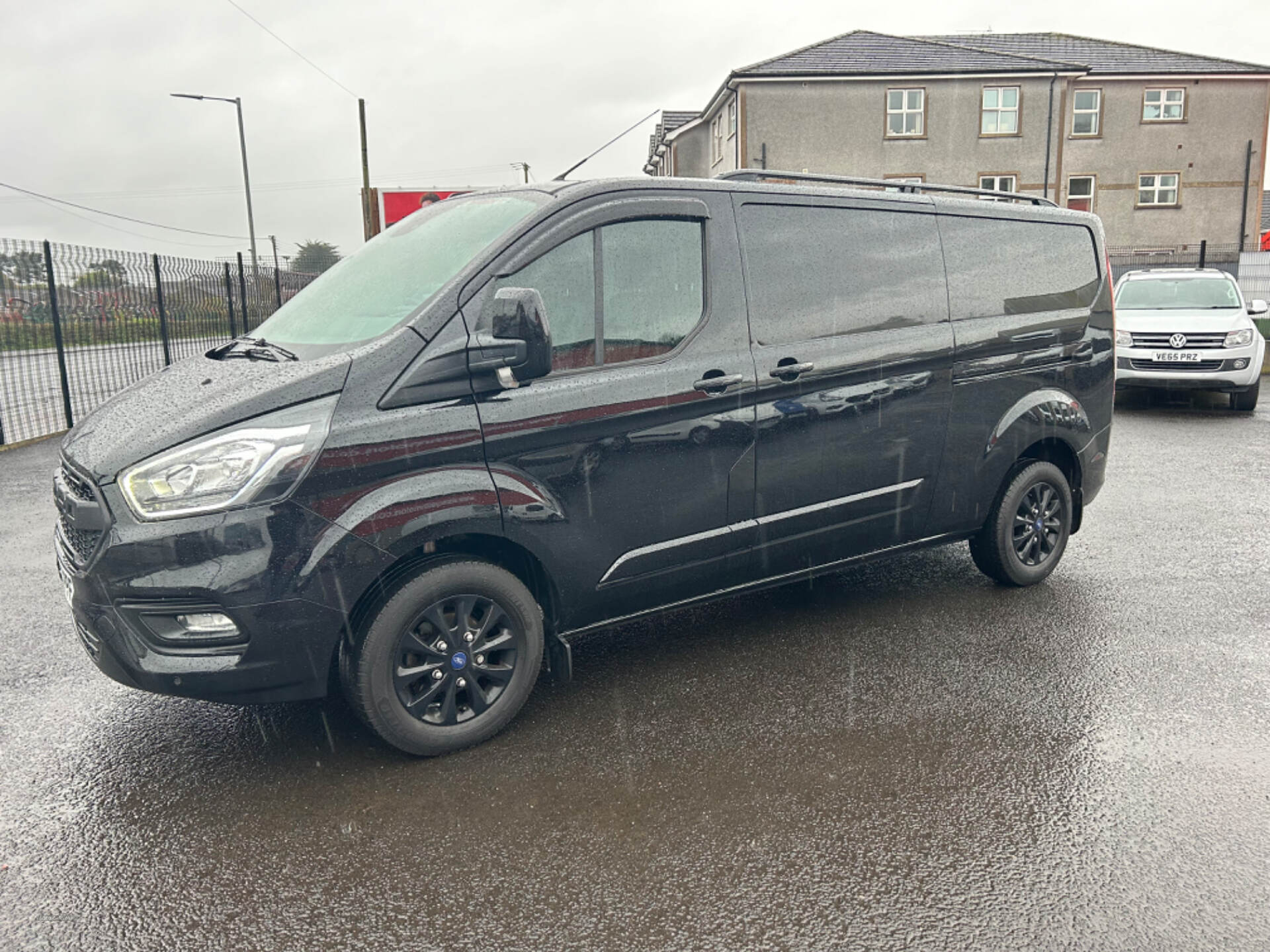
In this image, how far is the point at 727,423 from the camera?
154 inches

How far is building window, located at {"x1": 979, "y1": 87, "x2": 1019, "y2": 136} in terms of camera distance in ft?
119

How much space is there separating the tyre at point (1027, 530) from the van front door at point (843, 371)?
607 mm

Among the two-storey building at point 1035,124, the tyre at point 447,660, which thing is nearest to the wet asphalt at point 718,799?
the tyre at point 447,660

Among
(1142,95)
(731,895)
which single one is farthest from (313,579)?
(1142,95)

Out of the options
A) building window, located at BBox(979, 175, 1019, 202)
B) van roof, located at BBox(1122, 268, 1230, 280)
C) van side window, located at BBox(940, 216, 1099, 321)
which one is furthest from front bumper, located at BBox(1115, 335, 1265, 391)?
building window, located at BBox(979, 175, 1019, 202)

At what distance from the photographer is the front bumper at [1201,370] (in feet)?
38.3

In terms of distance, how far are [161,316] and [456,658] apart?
38.6ft

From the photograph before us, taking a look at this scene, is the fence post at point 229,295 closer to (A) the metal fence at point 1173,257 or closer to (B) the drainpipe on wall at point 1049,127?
(A) the metal fence at point 1173,257

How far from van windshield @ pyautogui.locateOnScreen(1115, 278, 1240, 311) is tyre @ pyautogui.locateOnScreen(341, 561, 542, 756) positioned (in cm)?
1221

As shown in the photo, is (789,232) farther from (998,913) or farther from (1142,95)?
(1142,95)

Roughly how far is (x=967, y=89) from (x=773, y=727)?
37.5 m

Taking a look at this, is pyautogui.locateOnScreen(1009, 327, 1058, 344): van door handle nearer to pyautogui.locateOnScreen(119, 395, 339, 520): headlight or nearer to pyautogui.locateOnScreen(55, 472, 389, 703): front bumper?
pyautogui.locateOnScreen(55, 472, 389, 703): front bumper

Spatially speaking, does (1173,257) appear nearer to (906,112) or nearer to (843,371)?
(906,112)

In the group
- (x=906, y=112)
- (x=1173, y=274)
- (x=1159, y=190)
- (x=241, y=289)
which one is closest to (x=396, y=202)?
(x=241, y=289)
